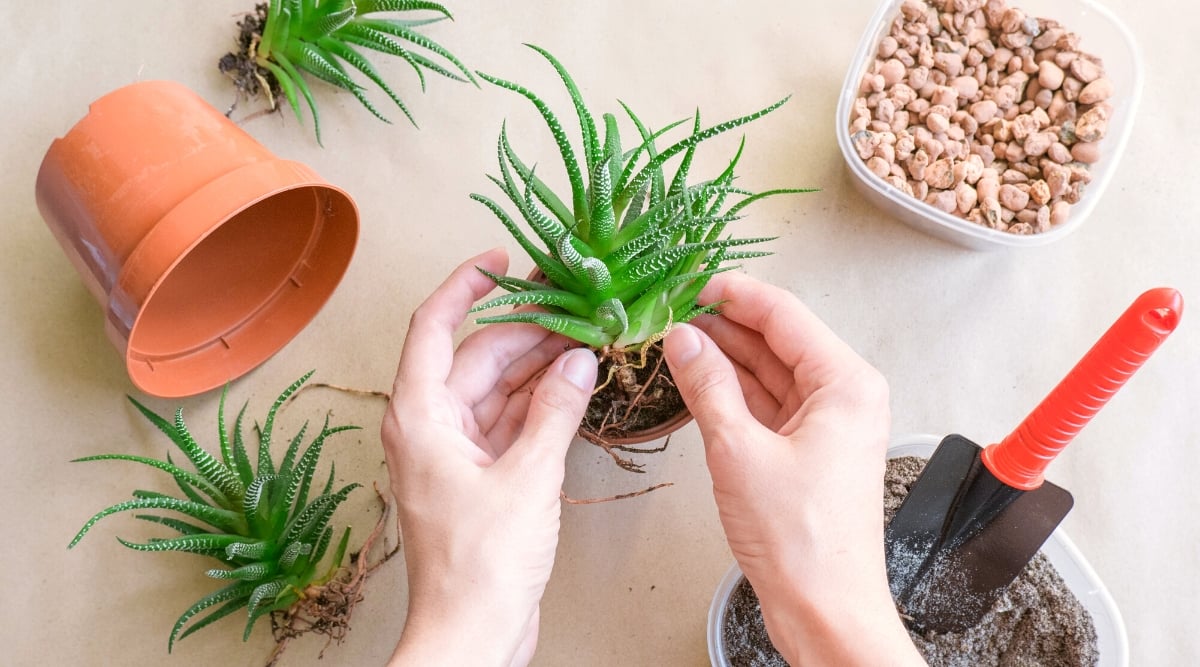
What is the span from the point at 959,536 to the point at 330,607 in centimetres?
80

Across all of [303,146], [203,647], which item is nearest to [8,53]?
[303,146]

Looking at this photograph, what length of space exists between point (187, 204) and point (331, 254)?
26 centimetres

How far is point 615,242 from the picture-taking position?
35.7 inches

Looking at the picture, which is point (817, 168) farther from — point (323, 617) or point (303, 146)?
point (323, 617)

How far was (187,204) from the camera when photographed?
100 cm

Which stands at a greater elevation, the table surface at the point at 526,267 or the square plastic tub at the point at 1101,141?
the square plastic tub at the point at 1101,141

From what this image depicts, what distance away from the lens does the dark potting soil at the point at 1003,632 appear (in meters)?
1.07

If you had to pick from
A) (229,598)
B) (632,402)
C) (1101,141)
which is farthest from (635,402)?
(1101,141)

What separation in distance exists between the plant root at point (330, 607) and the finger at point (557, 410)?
1.33 feet

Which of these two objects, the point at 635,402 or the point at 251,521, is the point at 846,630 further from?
the point at 251,521

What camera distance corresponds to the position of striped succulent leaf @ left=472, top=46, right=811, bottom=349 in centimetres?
84

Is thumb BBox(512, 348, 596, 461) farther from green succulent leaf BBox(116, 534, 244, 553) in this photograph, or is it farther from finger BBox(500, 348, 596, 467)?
green succulent leaf BBox(116, 534, 244, 553)

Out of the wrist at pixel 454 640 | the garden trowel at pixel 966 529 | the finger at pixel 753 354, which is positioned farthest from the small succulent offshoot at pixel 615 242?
the garden trowel at pixel 966 529

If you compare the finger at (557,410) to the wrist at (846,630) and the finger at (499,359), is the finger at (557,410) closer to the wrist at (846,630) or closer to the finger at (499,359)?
the finger at (499,359)
